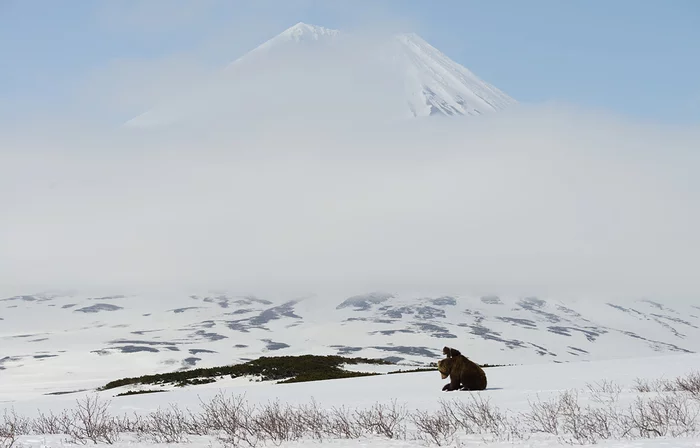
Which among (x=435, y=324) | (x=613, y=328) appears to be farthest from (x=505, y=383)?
(x=613, y=328)

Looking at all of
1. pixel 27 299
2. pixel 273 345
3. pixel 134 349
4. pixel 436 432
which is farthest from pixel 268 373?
pixel 27 299

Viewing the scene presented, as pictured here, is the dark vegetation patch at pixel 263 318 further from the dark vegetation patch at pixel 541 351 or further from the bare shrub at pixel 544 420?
the bare shrub at pixel 544 420

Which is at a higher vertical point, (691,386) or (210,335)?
(691,386)

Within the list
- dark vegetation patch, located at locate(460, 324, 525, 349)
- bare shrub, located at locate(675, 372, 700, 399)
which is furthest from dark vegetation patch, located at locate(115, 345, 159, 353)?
bare shrub, located at locate(675, 372, 700, 399)

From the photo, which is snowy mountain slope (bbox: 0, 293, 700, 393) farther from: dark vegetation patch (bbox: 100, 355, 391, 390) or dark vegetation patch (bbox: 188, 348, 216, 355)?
dark vegetation patch (bbox: 100, 355, 391, 390)

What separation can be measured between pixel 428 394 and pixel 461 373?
115 cm

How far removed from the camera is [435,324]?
534 feet

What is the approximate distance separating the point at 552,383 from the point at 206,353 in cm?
9499

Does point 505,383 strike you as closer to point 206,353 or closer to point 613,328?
point 206,353

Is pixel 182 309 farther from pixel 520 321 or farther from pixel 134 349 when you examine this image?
pixel 520 321

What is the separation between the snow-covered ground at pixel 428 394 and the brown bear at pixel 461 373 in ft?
1.36

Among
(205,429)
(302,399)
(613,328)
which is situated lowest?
(613,328)

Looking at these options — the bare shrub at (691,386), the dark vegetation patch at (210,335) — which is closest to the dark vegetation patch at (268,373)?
the bare shrub at (691,386)

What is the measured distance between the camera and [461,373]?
16016mm
